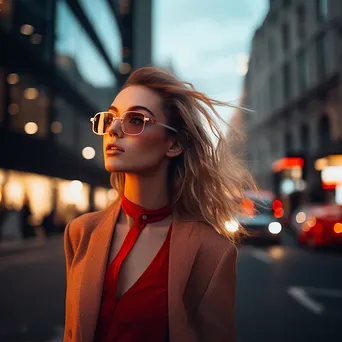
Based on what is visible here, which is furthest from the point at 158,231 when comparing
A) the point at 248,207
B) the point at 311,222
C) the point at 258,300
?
the point at 311,222

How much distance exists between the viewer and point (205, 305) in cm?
194

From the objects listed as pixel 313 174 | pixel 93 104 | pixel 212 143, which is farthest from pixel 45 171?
pixel 212 143

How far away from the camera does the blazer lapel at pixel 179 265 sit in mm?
1880

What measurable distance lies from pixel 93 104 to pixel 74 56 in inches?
274

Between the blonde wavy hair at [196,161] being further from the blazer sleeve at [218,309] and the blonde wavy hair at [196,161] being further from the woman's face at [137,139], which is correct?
the blazer sleeve at [218,309]

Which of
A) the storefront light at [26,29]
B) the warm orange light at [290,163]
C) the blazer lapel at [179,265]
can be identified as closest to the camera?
the blazer lapel at [179,265]

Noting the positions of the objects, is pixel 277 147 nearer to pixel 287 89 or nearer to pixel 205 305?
pixel 287 89

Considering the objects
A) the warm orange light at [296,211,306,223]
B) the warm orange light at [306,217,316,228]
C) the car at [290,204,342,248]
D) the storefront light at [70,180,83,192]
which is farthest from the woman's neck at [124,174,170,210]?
the storefront light at [70,180,83,192]

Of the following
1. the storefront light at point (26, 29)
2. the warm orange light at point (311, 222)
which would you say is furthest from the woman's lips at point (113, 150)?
the storefront light at point (26, 29)

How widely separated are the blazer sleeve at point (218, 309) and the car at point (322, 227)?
15847 mm

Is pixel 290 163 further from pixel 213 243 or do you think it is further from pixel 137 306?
pixel 137 306

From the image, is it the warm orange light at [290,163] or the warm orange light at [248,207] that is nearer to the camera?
the warm orange light at [248,207]

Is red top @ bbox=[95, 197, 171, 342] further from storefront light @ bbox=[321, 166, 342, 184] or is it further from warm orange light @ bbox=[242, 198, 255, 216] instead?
storefront light @ bbox=[321, 166, 342, 184]

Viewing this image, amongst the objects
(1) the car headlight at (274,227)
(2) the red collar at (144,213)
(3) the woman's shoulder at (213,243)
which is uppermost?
(2) the red collar at (144,213)
